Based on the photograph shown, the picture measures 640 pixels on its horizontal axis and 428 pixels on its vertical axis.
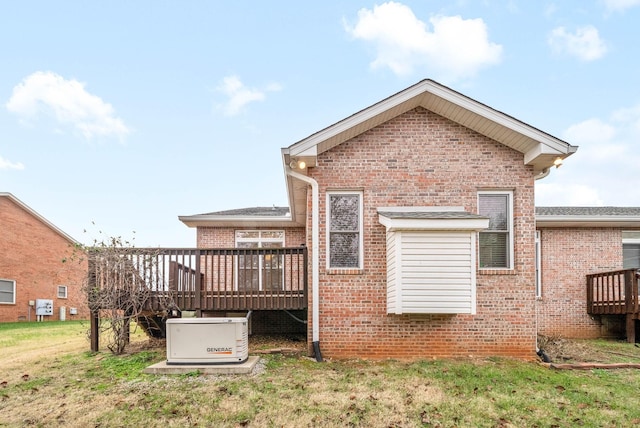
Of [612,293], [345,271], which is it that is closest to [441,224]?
[345,271]

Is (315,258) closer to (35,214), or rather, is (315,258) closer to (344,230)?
(344,230)

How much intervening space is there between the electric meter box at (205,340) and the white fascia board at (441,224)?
10.1ft

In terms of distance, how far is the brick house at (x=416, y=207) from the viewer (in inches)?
321

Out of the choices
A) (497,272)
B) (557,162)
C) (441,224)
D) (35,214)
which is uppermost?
(557,162)

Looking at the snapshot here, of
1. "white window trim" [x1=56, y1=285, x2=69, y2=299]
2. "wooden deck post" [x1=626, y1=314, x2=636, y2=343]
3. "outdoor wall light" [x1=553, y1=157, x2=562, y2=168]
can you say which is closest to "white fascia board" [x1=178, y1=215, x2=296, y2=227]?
"outdoor wall light" [x1=553, y1=157, x2=562, y2=168]

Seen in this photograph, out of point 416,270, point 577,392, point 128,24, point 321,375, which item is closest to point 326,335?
point 321,375

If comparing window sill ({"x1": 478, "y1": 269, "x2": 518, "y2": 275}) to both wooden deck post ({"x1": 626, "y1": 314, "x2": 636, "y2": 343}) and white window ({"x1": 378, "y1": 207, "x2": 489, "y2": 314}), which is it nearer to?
white window ({"x1": 378, "y1": 207, "x2": 489, "y2": 314})

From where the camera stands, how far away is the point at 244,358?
24.3 feet

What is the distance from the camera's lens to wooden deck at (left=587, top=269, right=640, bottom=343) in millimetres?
11117

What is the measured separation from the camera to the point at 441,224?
7.47 m

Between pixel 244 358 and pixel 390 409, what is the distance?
281cm

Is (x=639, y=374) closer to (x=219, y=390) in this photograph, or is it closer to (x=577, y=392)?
(x=577, y=392)

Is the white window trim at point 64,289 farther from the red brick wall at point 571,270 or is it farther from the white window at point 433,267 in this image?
the red brick wall at point 571,270

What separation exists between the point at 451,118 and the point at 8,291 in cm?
2121
